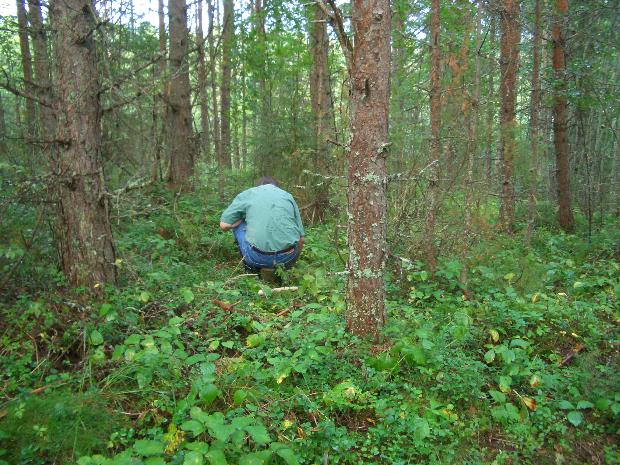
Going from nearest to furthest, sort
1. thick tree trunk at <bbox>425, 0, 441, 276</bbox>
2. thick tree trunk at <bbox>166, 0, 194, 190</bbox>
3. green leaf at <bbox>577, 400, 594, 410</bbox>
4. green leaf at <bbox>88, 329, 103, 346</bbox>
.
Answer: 1. green leaf at <bbox>577, 400, 594, 410</bbox>
2. green leaf at <bbox>88, 329, 103, 346</bbox>
3. thick tree trunk at <bbox>425, 0, 441, 276</bbox>
4. thick tree trunk at <bbox>166, 0, 194, 190</bbox>

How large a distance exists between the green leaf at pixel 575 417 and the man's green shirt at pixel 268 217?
3.51m

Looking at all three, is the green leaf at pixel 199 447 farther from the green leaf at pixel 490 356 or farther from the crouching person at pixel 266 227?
the crouching person at pixel 266 227

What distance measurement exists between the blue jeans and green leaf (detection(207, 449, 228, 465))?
10.9 ft

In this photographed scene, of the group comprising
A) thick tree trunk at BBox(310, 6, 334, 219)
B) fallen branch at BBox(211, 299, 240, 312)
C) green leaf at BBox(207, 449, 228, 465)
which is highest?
thick tree trunk at BBox(310, 6, 334, 219)

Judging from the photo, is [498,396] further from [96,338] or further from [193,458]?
[96,338]

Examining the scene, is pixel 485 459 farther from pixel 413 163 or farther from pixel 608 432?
pixel 413 163

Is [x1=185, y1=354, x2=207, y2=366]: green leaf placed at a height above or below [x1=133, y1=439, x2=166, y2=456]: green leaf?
above

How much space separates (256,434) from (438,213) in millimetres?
3840

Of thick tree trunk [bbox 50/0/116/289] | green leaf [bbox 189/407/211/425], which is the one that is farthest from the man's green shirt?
green leaf [bbox 189/407/211/425]

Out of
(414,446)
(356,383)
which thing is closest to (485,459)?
(414,446)

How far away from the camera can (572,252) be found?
287 inches

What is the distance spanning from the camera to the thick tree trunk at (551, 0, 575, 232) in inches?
342

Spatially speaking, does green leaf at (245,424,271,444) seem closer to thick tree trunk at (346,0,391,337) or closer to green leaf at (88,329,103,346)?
thick tree trunk at (346,0,391,337)

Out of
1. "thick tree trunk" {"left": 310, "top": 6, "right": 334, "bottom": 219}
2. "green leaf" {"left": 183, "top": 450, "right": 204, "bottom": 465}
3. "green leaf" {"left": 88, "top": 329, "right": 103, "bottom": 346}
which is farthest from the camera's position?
"thick tree trunk" {"left": 310, "top": 6, "right": 334, "bottom": 219}
